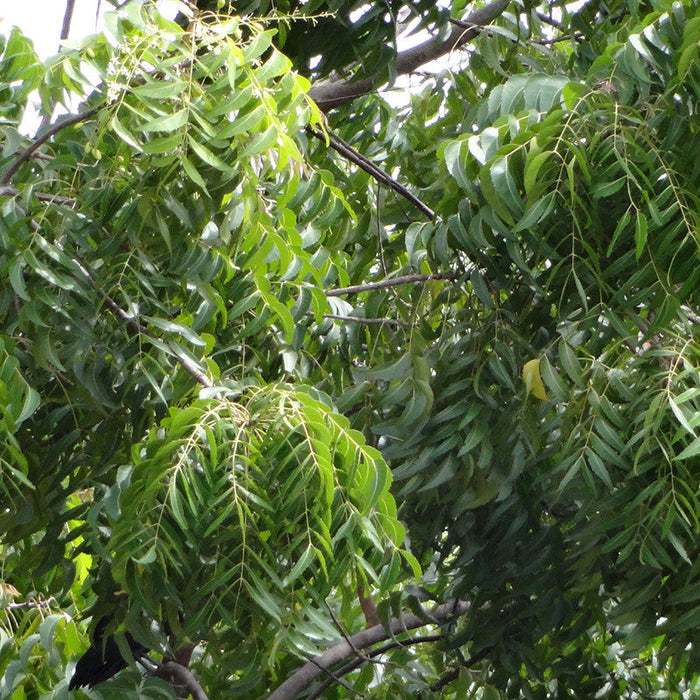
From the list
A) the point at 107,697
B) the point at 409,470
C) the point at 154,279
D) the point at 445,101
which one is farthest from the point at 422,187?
the point at 107,697

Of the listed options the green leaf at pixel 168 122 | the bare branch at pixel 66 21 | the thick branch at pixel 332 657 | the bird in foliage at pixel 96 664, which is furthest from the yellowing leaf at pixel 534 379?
the bare branch at pixel 66 21

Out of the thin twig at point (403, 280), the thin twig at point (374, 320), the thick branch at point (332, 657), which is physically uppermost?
the thin twig at point (403, 280)

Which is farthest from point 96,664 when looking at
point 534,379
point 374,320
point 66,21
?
point 66,21

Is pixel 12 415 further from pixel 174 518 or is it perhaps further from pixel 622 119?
pixel 622 119

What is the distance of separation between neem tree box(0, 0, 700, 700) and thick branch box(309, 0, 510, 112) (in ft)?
0.62

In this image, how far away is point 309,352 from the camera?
1.82m

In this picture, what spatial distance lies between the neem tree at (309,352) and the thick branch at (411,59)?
188mm

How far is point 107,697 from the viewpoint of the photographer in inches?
62.6

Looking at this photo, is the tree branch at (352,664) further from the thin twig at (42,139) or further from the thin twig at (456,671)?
the thin twig at (42,139)

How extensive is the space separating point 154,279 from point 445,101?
3.37ft

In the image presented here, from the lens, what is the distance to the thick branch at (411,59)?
6.63ft

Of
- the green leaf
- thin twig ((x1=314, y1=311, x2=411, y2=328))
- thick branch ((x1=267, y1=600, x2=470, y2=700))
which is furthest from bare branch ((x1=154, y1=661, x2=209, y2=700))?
the green leaf

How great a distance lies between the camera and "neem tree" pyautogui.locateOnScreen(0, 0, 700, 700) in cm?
119

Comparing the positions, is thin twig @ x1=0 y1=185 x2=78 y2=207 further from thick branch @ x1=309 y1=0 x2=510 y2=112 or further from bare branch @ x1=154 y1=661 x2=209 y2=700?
bare branch @ x1=154 y1=661 x2=209 y2=700
